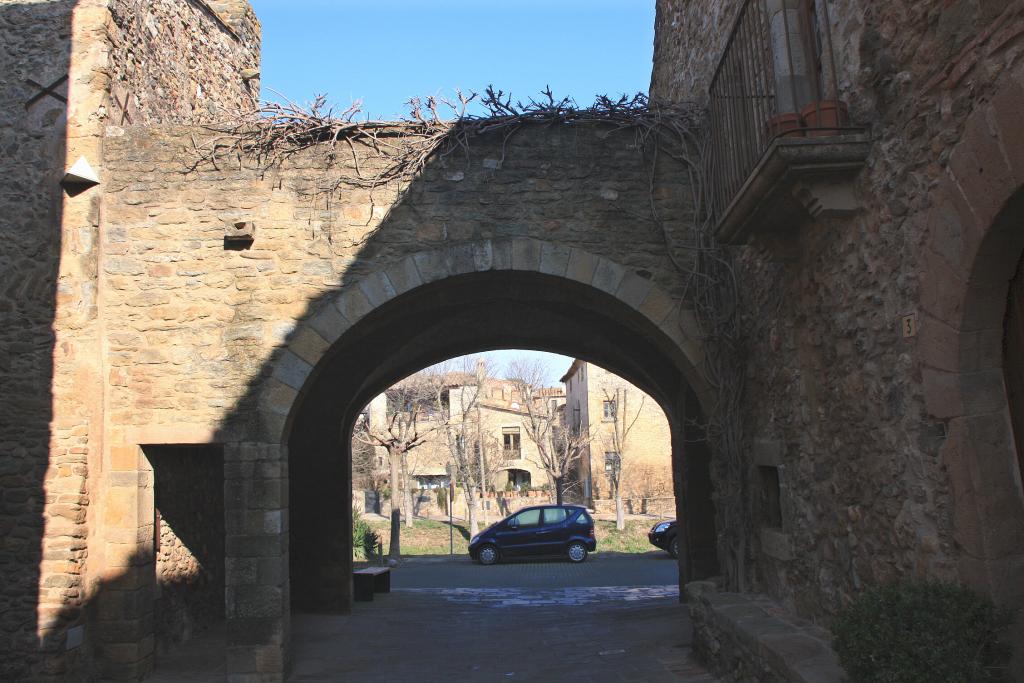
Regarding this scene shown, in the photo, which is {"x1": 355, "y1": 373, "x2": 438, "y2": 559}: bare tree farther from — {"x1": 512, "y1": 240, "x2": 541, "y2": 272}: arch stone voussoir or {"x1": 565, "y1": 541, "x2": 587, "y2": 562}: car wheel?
{"x1": 512, "y1": 240, "x2": 541, "y2": 272}: arch stone voussoir

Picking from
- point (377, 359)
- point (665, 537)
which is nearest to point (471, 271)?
point (377, 359)

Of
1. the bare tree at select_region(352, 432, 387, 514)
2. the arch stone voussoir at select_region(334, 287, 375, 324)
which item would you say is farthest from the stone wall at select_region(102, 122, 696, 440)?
the bare tree at select_region(352, 432, 387, 514)

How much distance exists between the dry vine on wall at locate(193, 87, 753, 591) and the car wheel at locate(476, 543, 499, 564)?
1082cm

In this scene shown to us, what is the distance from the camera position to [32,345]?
6531 mm

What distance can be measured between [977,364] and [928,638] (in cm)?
109

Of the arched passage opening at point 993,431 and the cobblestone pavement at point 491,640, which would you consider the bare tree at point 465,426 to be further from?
the arched passage opening at point 993,431

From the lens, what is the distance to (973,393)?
10.8 feet

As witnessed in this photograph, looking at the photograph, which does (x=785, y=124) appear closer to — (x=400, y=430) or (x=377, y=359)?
(x=377, y=359)

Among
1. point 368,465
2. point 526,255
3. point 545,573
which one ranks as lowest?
point 545,573

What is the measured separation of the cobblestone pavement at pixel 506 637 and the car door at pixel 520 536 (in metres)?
4.15

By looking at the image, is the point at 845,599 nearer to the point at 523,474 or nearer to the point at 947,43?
the point at 947,43

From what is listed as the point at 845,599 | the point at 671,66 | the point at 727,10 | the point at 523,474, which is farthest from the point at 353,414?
the point at 523,474

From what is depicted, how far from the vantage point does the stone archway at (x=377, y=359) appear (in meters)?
6.50

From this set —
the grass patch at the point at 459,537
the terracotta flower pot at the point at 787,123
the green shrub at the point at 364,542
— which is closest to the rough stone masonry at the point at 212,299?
the terracotta flower pot at the point at 787,123
